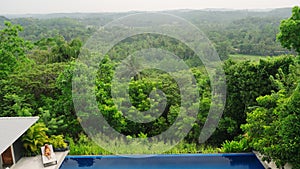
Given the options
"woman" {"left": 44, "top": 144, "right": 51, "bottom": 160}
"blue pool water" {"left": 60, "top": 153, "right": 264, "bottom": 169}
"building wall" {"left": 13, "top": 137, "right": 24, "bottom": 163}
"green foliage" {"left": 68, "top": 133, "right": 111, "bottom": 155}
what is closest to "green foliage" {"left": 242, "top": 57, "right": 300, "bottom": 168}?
"blue pool water" {"left": 60, "top": 153, "right": 264, "bottom": 169}

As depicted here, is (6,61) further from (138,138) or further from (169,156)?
(169,156)

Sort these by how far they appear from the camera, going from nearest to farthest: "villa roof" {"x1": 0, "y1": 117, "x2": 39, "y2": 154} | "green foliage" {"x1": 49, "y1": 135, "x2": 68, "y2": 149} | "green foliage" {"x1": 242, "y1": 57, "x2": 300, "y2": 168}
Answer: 1. "green foliage" {"x1": 242, "y1": 57, "x2": 300, "y2": 168}
2. "villa roof" {"x1": 0, "y1": 117, "x2": 39, "y2": 154}
3. "green foliage" {"x1": 49, "y1": 135, "x2": 68, "y2": 149}

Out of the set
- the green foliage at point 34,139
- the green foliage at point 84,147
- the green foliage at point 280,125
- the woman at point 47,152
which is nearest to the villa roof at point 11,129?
the green foliage at point 34,139

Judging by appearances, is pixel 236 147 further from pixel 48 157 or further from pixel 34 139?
pixel 34 139

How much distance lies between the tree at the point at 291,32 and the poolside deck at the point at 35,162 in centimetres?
464

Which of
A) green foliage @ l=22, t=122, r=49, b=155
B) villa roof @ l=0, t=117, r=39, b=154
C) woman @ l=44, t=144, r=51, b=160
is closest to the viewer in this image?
villa roof @ l=0, t=117, r=39, b=154

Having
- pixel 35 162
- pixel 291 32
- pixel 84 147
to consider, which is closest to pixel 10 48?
pixel 84 147

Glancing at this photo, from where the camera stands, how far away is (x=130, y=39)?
7160mm

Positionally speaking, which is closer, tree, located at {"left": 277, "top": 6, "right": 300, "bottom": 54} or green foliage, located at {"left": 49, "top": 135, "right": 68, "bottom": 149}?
tree, located at {"left": 277, "top": 6, "right": 300, "bottom": 54}

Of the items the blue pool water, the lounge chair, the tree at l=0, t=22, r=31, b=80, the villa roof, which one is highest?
the tree at l=0, t=22, r=31, b=80

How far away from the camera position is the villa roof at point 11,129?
5178mm

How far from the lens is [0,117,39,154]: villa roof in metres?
5.18

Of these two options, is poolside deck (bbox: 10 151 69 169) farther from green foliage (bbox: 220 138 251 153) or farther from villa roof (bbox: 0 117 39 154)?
green foliage (bbox: 220 138 251 153)

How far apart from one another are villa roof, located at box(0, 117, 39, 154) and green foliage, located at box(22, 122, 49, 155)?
320 mm
